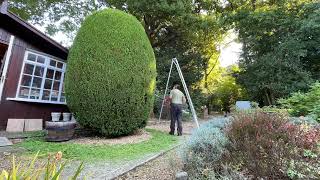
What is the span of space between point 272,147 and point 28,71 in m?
8.74

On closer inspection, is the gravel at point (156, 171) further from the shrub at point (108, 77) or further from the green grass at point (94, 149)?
the shrub at point (108, 77)

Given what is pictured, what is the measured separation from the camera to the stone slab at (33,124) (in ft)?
A: 31.9

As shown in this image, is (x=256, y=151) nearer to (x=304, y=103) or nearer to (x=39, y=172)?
(x=39, y=172)

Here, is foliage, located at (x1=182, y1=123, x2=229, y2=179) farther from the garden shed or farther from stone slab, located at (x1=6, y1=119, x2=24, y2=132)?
stone slab, located at (x1=6, y1=119, x2=24, y2=132)

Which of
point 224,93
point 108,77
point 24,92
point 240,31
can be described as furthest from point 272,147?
point 224,93

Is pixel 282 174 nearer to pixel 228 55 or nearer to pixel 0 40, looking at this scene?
pixel 0 40

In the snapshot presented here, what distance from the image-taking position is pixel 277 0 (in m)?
17.5

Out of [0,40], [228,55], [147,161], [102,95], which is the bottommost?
[147,161]

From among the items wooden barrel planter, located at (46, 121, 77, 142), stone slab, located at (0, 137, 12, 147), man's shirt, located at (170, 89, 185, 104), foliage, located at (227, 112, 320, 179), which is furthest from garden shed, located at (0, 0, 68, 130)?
foliage, located at (227, 112, 320, 179)

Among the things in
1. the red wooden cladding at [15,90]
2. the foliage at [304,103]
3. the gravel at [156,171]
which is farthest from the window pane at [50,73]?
the foliage at [304,103]

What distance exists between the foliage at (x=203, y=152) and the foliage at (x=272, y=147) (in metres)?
0.19

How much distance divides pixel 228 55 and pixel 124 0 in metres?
14.6

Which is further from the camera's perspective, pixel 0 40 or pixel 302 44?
pixel 302 44

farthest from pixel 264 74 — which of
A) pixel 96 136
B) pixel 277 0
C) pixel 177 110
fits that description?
pixel 96 136
